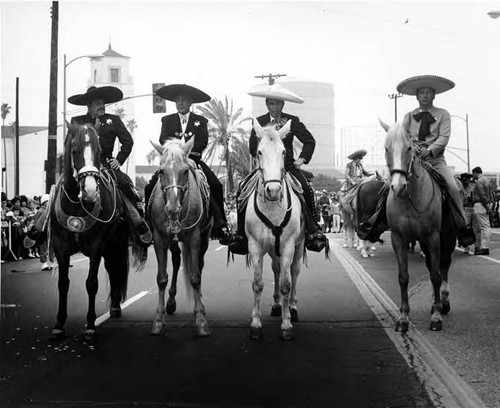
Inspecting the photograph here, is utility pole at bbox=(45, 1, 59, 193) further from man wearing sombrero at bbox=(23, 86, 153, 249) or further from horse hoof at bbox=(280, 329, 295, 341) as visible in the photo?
horse hoof at bbox=(280, 329, 295, 341)

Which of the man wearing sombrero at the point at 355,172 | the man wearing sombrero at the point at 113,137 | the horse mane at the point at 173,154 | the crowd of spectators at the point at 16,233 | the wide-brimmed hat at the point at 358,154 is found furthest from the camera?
the crowd of spectators at the point at 16,233

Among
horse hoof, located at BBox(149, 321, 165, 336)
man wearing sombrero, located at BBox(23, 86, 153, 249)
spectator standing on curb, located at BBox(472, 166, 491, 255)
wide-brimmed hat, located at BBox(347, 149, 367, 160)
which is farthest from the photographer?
spectator standing on curb, located at BBox(472, 166, 491, 255)

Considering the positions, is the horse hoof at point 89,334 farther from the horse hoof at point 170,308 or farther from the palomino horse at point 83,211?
the horse hoof at point 170,308

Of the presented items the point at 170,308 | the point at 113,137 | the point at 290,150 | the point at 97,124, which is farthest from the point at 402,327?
the point at 97,124

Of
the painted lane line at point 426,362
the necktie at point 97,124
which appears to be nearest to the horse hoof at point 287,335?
the painted lane line at point 426,362

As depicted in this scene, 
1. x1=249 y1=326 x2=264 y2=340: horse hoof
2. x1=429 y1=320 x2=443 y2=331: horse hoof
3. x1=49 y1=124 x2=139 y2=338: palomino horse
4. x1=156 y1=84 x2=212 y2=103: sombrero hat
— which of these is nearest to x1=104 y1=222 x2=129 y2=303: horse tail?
x1=49 y1=124 x2=139 y2=338: palomino horse

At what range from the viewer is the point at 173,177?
756 cm

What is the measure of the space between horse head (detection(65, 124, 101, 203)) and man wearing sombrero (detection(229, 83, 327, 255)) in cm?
191

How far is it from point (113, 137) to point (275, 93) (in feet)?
7.08

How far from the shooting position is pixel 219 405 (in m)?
5.15

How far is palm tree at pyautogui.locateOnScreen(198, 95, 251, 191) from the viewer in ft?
31.9

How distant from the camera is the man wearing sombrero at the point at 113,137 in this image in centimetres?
850

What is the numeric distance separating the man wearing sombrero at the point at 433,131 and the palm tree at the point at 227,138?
2370 millimetres

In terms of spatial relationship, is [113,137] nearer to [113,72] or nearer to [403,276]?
[113,72]
